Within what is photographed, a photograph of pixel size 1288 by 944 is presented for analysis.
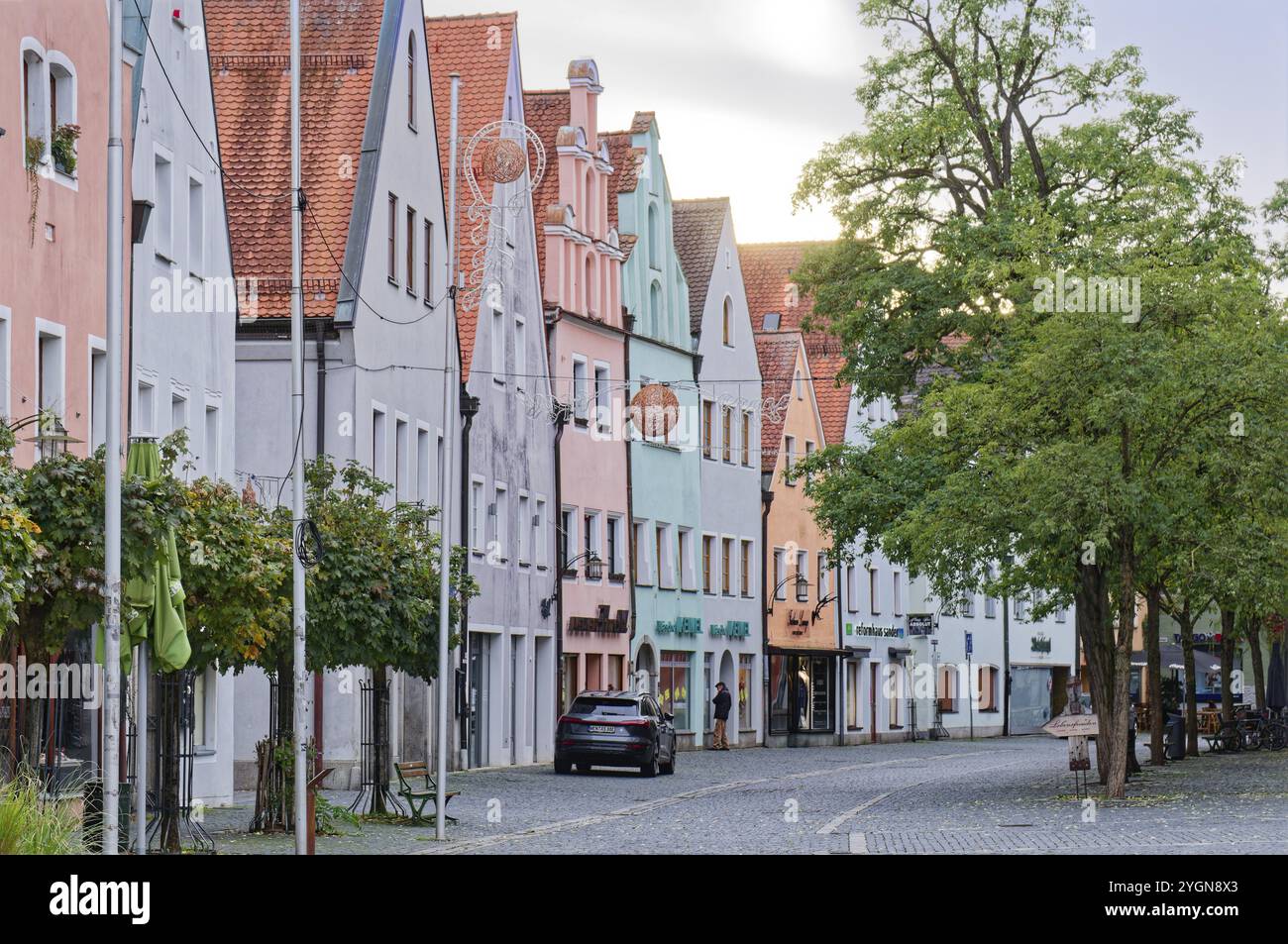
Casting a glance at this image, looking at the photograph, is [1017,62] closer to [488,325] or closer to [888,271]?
[888,271]

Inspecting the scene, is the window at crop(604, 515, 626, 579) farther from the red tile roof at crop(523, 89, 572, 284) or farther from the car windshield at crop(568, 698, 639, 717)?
the car windshield at crop(568, 698, 639, 717)

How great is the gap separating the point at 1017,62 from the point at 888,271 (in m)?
4.26

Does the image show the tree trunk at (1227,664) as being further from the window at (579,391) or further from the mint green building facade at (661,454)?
the window at (579,391)

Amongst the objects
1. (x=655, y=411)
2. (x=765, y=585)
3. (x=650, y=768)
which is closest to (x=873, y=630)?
(x=765, y=585)

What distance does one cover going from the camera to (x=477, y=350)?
44500 millimetres

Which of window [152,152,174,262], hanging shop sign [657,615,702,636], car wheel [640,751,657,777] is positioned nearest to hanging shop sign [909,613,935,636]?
hanging shop sign [657,615,702,636]

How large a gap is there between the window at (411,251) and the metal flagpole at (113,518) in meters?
23.8

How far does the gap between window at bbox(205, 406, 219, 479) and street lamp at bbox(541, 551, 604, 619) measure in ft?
55.2

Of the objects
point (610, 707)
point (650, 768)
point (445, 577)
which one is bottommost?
point (650, 768)

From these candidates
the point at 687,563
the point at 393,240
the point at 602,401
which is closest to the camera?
the point at 393,240

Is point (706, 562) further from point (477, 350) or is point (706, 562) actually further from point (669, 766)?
point (669, 766)

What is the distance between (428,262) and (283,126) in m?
4.93

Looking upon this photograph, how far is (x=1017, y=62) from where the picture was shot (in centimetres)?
3928

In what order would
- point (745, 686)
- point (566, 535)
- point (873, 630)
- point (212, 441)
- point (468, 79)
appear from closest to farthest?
1. point (212, 441)
2. point (468, 79)
3. point (566, 535)
4. point (745, 686)
5. point (873, 630)
